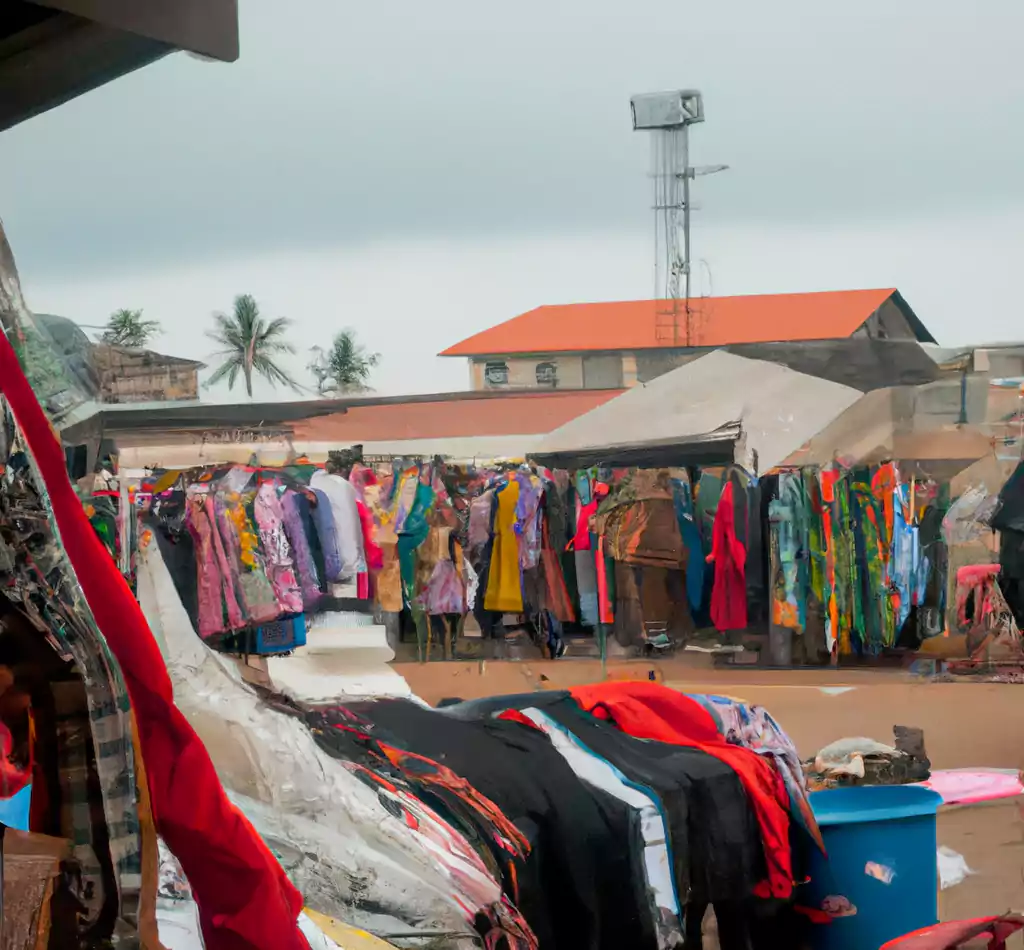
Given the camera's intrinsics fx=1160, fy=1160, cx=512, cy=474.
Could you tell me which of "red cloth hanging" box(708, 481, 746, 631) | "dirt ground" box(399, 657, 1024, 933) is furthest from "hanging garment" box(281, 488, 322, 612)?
"red cloth hanging" box(708, 481, 746, 631)

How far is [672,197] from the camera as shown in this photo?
2188 millimetres

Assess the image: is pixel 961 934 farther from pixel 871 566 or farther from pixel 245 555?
pixel 245 555

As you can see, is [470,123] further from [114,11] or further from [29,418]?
[29,418]

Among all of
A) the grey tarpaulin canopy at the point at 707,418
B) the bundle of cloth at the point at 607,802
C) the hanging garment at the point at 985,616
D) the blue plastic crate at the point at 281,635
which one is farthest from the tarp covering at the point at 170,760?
the hanging garment at the point at 985,616

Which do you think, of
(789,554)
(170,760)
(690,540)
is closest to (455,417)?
(690,540)

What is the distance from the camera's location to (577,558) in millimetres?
2832

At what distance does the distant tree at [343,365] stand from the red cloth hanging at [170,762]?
3.84 feet

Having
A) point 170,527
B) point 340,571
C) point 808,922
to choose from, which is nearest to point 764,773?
point 808,922

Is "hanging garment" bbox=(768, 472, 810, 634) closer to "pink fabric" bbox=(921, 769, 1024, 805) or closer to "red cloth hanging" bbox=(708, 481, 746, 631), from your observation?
"red cloth hanging" bbox=(708, 481, 746, 631)

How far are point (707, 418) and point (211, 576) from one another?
1047mm

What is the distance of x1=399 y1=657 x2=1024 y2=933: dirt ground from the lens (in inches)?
91.4

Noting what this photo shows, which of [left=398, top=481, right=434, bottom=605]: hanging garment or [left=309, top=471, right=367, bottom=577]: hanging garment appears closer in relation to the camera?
[left=309, top=471, right=367, bottom=577]: hanging garment

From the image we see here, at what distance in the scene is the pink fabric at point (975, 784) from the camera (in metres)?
2.40

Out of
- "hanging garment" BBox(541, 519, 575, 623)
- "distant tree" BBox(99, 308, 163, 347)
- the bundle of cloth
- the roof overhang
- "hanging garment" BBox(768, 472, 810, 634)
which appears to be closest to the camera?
the roof overhang
